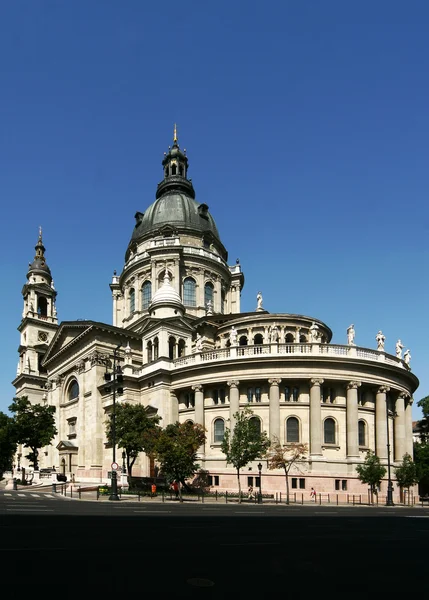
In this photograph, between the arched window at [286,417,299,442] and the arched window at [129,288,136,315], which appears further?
the arched window at [129,288,136,315]

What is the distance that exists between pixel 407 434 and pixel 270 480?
1733 centimetres

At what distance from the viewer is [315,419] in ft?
171

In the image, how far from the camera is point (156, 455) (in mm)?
47062

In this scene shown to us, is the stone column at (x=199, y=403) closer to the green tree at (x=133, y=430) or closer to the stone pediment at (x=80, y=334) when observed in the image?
the green tree at (x=133, y=430)

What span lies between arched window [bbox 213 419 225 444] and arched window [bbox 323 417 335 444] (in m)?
10.1

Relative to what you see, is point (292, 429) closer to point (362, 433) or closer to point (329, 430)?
point (329, 430)

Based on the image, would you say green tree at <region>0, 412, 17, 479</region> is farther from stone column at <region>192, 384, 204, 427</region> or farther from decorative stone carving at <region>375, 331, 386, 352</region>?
decorative stone carving at <region>375, 331, 386, 352</region>

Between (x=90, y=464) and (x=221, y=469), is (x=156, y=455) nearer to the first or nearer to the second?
(x=221, y=469)

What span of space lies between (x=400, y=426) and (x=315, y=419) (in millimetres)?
11796

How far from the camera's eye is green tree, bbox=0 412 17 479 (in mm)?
71625

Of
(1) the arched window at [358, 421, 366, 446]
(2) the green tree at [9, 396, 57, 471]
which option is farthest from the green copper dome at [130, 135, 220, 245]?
(1) the arched window at [358, 421, 366, 446]

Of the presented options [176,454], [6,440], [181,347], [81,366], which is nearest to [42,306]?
[6,440]
